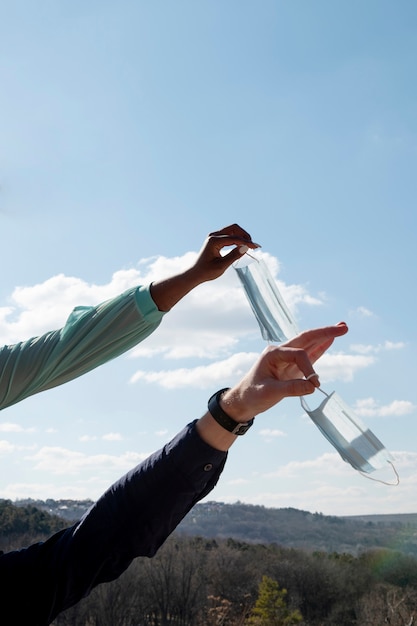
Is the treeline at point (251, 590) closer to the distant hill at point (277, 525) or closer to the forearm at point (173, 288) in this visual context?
the distant hill at point (277, 525)

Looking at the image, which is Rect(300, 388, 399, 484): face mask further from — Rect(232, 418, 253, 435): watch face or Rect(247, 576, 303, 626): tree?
Rect(247, 576, 303, 626): tree

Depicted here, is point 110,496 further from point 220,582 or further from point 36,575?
point 220,582

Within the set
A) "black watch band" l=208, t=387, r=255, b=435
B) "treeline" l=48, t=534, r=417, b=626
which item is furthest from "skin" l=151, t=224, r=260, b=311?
"treeline" l=48, t=534, r=417, b=626

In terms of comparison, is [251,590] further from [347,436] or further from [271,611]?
[347,436]

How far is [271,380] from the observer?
1.36 metres

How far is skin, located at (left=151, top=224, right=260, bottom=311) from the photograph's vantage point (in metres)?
1.96

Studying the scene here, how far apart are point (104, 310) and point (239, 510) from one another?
2781 inches

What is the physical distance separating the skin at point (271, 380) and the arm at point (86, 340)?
434mm

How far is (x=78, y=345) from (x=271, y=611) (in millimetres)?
44706

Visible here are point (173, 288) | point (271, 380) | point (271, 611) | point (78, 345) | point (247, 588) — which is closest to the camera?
point (271, 380)

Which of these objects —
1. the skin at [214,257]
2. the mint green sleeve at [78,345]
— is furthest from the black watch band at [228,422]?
the skin at [214,257]

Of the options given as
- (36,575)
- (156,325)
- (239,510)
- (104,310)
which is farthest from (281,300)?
(239,510)

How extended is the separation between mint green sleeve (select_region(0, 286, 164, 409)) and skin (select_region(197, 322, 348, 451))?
0.43 m

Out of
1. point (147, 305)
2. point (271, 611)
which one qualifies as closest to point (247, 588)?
point (271, 611)
